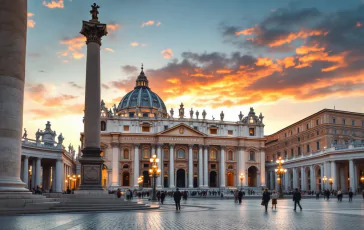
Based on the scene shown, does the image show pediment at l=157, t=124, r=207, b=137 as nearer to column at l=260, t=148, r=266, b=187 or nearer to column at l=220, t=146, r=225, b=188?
column at l=220, t=146, r=225, b=188

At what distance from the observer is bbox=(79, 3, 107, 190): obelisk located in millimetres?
25516

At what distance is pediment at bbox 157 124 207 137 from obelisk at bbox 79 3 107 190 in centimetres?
6557

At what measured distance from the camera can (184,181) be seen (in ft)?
317

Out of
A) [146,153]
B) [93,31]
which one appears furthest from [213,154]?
[93,31]

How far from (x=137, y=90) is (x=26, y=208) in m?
107

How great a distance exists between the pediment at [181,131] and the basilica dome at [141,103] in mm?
21844

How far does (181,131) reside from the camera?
93.9m

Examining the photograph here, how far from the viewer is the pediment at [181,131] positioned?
305 feet

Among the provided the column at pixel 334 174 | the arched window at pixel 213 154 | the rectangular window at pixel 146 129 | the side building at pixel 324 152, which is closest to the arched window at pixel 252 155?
the side building at pixel 324 152

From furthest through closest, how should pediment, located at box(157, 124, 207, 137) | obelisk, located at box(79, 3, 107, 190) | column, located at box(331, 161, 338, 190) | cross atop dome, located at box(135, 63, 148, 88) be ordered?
→ cross atop dome, located at box(135, 63, 148, 88), pediment, located at box(157, 124, 207, 137), column, located at box(331, 161, 338, 190), obelisk, located at box(79, 3, 107, 190)

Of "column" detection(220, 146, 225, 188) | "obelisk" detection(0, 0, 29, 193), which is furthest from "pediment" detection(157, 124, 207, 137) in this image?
"obelisk" detection(0, 0, 29, 193)

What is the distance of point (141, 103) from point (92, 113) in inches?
3685

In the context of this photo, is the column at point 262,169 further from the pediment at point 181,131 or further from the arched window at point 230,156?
the pediment at point 181,131

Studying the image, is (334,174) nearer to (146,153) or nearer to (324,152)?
(324,152)
